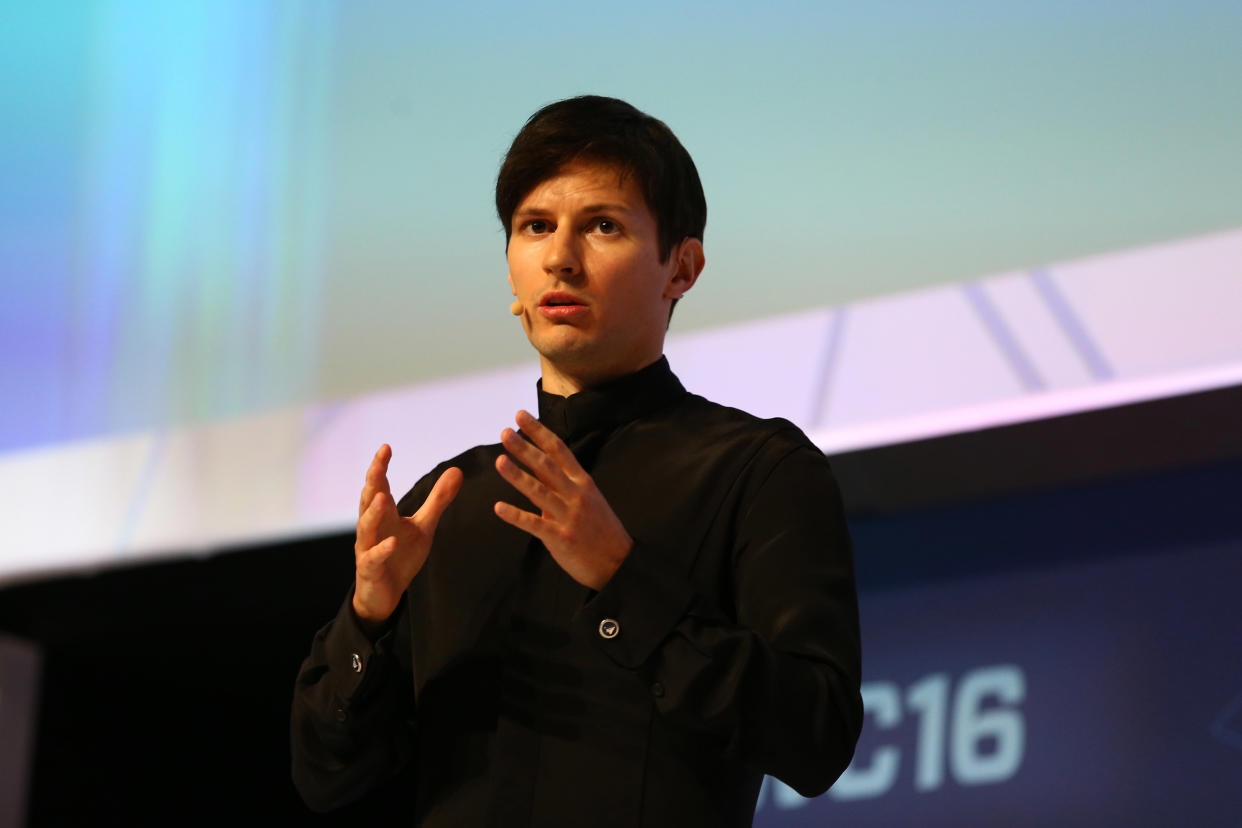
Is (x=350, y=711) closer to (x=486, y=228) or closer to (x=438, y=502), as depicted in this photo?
(x=438, y=502)

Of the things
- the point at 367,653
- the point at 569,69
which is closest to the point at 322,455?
the point at 569,69

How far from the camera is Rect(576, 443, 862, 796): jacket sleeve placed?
0.98m

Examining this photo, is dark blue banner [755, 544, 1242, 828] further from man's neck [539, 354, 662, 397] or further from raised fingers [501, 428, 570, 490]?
raised fingers [501, 428, 570, 490]

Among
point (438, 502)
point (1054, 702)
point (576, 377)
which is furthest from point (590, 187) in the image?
point (1054, 702)

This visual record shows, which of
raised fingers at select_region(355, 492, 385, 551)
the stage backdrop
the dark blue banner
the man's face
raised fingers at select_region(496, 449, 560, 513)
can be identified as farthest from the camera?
the dark blue banner

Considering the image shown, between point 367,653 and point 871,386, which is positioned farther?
point 871,386

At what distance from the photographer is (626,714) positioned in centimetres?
108

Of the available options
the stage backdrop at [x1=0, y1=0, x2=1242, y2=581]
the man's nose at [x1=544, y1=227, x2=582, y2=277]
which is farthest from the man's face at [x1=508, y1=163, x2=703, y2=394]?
the stage backdrop at [x1=0, y1=0, x2=1242, y2=581]

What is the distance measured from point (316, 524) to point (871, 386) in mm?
1159

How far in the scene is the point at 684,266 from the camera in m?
1.29

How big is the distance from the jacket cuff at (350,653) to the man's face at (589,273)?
28 centimetres

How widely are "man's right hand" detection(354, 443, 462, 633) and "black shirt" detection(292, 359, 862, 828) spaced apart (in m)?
0.05

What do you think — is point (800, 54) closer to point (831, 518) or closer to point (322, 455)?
point (322, 455)

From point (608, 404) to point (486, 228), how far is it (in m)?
1.56
